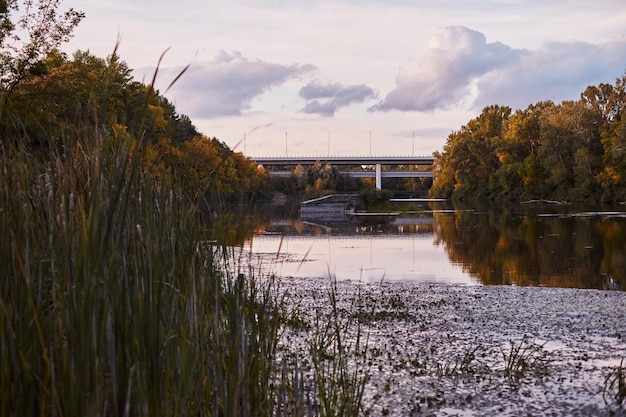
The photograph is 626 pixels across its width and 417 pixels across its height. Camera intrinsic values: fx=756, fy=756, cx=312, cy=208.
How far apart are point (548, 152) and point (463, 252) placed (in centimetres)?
4994

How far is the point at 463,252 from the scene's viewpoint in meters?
25.7

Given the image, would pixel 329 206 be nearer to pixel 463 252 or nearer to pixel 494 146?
pixel 463 252

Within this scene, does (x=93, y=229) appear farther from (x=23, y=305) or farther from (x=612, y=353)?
(x=612, y=353)

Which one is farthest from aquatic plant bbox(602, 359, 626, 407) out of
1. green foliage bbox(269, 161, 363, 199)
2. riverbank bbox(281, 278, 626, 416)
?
green foliage bbox(269, 161, 363, 199)

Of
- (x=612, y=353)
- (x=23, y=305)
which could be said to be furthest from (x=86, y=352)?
(x=612, y=353)

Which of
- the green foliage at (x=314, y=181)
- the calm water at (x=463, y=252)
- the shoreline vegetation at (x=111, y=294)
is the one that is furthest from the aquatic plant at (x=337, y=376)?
the green foliage at (x=314, y=181)

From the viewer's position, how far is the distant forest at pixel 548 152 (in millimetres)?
65875

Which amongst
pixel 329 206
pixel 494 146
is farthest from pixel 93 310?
pixel 494 146

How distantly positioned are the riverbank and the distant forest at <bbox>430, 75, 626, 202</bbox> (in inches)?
1925

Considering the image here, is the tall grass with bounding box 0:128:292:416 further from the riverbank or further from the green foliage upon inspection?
the green foliage

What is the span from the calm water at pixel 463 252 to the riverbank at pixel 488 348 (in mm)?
1447

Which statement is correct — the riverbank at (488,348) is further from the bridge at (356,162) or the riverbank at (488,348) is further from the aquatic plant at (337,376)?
the bridge at (356,162)

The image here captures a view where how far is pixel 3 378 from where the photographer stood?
3.08 m

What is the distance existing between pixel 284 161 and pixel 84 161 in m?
118
